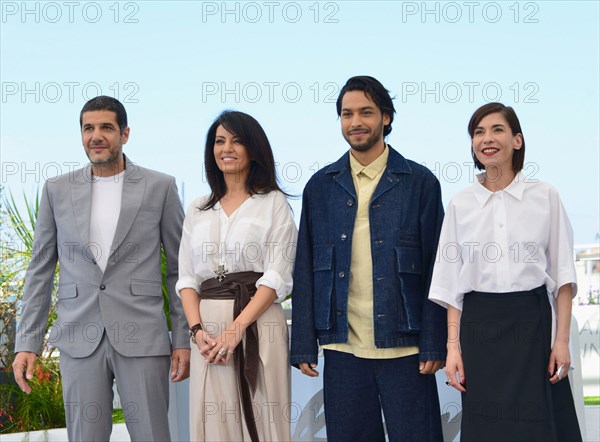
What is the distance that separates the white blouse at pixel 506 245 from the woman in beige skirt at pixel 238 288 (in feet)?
1.82

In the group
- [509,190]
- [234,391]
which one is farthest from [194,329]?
[509,190]

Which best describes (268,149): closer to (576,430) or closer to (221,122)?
(221,122)

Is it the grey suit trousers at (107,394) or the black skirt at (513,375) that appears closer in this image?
the black skirt at (513,375)

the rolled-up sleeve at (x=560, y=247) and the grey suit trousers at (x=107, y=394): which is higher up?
the rolled-up sleeve at (x=560, y=247)

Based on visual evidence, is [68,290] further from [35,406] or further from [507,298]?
[35,406]

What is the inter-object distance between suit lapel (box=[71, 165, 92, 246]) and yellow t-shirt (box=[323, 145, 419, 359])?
0.97 meters

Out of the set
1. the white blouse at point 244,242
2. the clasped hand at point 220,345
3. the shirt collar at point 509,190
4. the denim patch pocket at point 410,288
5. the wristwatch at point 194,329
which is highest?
the shirt collar at point 509,190

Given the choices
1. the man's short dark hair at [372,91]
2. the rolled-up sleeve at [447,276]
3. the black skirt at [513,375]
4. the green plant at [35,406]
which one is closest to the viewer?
the black skirt at [513,375]

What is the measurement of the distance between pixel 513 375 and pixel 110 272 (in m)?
1.43

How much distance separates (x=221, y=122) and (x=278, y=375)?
0.95 meters

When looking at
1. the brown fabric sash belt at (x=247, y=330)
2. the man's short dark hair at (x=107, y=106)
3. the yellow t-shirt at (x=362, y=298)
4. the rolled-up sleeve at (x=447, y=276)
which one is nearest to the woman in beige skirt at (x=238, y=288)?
the brown fabric sash belt at (x=247, y=330)

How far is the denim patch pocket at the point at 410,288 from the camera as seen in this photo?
2.56 meters

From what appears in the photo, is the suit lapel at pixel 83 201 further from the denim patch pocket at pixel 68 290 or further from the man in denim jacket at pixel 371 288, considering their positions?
the man in denim jacket at pixel 371 288

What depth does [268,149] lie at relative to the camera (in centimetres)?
280
